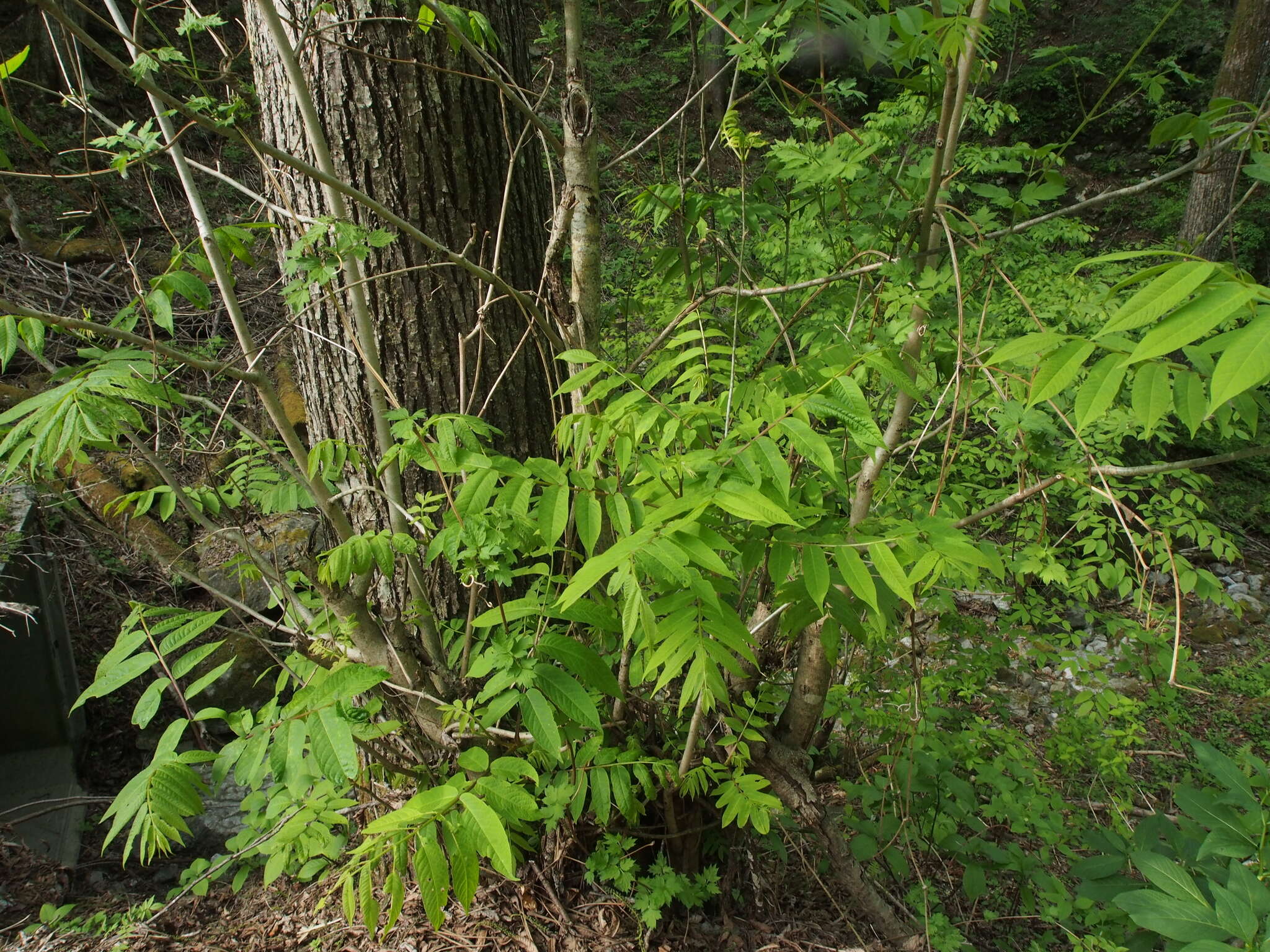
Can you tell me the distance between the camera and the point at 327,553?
160 centimetres

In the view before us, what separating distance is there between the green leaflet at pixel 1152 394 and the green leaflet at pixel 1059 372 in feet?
0.30

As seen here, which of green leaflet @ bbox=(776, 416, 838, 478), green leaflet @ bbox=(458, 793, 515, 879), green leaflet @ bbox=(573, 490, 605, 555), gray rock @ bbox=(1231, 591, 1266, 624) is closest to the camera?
green leaflet @ bbox=(458, 793, 515, 879)

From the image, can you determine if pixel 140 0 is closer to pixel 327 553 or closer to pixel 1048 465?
pixel 327 553

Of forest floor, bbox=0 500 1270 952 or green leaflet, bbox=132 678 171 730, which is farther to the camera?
forest floor, bbox=0 500 1270 952

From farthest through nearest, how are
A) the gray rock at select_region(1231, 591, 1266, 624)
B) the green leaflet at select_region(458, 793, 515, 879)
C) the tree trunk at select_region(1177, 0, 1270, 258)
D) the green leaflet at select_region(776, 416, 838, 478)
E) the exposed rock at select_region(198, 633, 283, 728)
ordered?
the tree trunk at select_region(1177, 0, 1270, 258) < the gray rock at select_region(1231, 591, 1266, 624) < the exposed rock at select_region(198, 633, 283, 728) < the green leaflet at select_region(776, 416, 838, 478) < the green leaflet at select_region(458, 793, 515, 879)

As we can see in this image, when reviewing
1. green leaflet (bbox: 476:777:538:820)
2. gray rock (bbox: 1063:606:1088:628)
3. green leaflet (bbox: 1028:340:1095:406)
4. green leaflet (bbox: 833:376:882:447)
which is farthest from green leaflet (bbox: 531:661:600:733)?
gray rock (bbox: 1063:606:1088:628)

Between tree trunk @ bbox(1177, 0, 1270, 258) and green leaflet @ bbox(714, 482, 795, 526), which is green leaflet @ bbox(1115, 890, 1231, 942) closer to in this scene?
green leaflet @ bbox(714, 482, 795, 526)

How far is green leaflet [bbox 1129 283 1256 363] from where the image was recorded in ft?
3.02

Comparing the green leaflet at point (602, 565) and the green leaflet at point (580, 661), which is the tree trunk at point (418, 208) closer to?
the green leaflet at point (580, 661)

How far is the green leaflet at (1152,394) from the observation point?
3.59 feet

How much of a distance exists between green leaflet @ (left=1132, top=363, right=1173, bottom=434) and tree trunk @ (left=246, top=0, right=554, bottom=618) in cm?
137

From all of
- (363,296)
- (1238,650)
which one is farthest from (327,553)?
(1238,650)

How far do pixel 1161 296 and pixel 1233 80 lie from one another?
9.83 m

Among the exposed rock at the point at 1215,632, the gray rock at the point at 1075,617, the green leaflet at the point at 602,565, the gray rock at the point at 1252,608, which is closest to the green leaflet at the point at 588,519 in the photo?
the green leaflet at the point at 602,565
